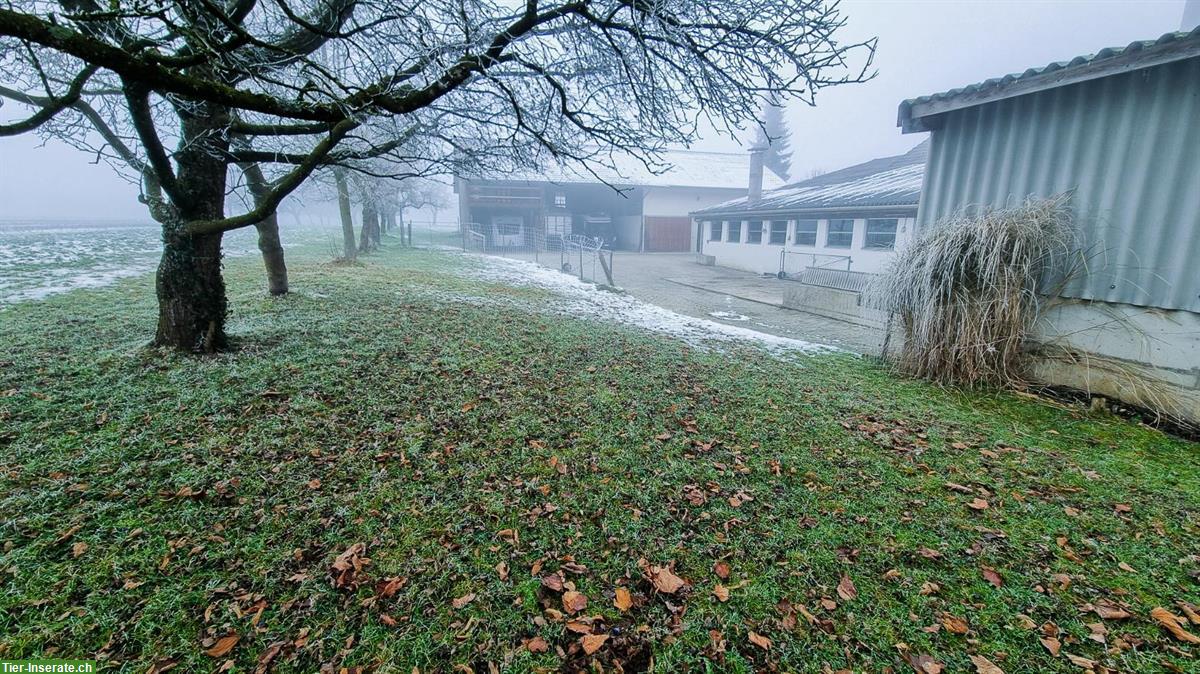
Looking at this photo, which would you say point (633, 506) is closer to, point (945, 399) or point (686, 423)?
point (686, 423)

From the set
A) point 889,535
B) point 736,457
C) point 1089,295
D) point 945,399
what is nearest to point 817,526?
point 889,535

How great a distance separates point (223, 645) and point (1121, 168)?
7.08 m

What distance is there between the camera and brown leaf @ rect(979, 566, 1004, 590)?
2170mm

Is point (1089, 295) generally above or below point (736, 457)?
above

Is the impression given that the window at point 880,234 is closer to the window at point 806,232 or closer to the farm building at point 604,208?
the window at point 806,232

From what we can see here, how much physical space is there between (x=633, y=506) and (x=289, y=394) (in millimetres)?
2857

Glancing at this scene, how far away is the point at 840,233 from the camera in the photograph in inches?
656

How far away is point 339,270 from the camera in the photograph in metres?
12.4

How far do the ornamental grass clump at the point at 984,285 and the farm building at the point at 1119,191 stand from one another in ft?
0.71

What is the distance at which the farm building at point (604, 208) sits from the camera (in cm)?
3041

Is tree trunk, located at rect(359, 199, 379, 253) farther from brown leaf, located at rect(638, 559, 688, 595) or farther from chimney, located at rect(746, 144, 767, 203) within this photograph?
brown leaf, located at rect(638, 559, 688, 595)

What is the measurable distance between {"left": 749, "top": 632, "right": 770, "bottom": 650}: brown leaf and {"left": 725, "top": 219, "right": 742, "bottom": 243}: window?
2182cm

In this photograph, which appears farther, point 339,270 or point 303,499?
point 339,270

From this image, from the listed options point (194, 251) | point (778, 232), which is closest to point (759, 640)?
point (194, 251)
